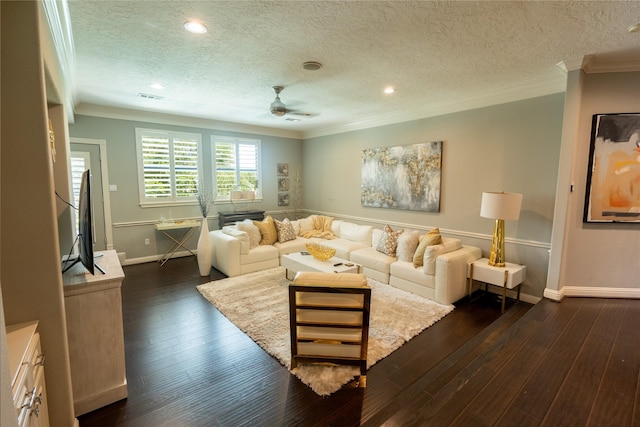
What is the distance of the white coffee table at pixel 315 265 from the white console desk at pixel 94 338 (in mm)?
2227

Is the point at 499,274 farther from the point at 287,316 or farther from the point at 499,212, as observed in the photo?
the point at 287,316

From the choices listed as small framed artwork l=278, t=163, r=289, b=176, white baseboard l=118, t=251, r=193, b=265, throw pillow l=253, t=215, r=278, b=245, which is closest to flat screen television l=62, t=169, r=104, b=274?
throw pillow l=253, t=215, r=278, b=245

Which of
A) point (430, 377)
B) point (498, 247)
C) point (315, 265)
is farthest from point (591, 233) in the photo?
point (315, 265)

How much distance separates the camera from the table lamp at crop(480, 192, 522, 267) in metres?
3.46

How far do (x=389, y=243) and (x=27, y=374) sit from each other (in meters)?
3.99

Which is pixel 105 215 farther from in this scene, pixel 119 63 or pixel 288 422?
pixel 288 422

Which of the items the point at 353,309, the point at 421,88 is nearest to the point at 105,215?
the point at 353,309

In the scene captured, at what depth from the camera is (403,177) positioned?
201 inches

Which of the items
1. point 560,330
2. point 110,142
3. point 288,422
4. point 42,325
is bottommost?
point 288,422

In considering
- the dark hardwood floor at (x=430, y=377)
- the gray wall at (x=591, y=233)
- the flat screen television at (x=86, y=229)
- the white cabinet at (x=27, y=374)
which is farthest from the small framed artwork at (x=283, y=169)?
the white cabinet at (x=27, y=374)

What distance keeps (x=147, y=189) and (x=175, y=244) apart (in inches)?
46.3

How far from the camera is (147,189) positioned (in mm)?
5391

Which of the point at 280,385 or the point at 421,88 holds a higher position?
the point at 421,88

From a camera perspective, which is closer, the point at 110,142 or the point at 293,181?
the point at 110,142
